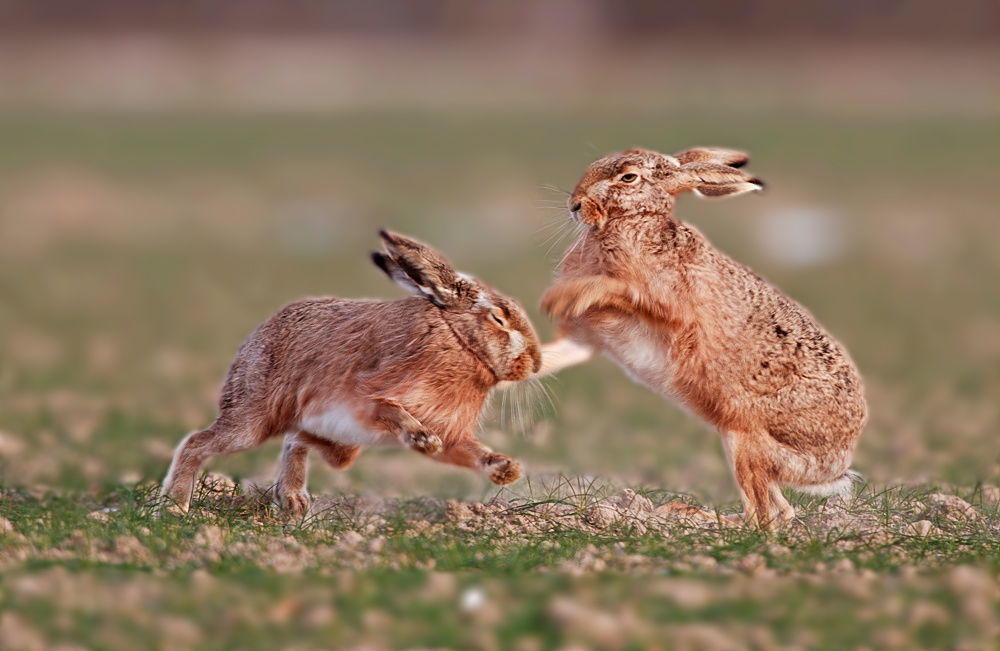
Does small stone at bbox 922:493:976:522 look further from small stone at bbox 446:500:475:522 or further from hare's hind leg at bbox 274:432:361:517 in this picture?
hare's hind leg at bbox 274:432:361:517

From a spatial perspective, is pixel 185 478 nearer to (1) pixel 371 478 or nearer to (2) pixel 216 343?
(1) pixel 371 478

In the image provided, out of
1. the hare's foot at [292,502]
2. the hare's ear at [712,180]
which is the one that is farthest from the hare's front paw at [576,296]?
the hare's foot at [292,502]

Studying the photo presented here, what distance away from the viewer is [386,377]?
5.92 metres

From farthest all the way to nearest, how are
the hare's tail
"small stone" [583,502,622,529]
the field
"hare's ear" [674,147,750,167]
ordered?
"hare's ear" [674,147,750,167] < the hare's tail < "small stone" [583,502,622,529] < the field

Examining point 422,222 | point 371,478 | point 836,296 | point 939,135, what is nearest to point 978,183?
point 939,135

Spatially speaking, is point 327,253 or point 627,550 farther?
point 327,253

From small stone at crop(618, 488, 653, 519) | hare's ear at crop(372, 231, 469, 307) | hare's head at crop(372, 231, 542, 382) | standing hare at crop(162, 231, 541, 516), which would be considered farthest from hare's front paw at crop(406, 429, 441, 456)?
small stone at crop(618, 488, 653, 519)

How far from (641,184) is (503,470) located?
70.4 inches

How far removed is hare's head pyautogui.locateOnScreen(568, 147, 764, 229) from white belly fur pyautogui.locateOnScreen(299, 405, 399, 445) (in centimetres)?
155

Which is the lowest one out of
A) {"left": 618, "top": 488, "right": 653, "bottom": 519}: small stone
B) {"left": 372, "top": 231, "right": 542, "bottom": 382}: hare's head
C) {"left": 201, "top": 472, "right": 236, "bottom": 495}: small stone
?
{"left": 201, "top": 472, "right": 236, "bottom": 495}: small stone

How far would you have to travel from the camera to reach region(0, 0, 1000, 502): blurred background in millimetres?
9367

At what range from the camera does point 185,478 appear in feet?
20.5

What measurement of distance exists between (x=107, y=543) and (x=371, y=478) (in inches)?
108

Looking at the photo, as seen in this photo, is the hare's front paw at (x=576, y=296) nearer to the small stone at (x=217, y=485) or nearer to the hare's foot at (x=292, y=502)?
the hare's foot at (x=292, y=502)
